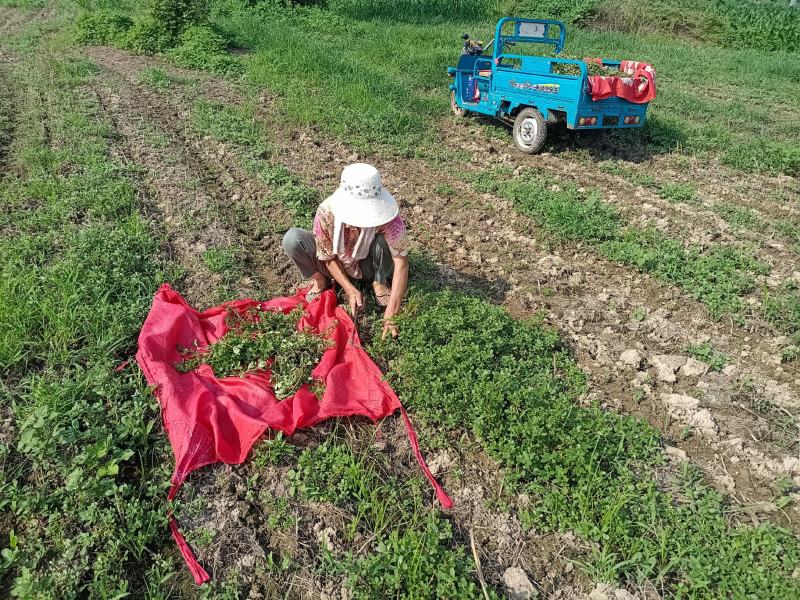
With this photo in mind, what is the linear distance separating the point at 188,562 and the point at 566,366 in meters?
2.55

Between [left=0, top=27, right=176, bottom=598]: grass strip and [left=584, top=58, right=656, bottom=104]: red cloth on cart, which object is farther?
[left=584, top=58, right=656, bottom=104]: red cloth on cart

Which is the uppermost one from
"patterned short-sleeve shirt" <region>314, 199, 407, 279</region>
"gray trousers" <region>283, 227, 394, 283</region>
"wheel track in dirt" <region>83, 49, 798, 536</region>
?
"patterned short-sleeve shirt" <region>314, 199, 407, 279</region>

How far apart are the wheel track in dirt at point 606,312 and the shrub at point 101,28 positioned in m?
8.01

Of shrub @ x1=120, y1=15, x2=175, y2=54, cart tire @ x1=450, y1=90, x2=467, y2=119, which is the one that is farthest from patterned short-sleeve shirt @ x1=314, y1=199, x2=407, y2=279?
shrub @ x1=120, y1=15, x2=175, y2=54

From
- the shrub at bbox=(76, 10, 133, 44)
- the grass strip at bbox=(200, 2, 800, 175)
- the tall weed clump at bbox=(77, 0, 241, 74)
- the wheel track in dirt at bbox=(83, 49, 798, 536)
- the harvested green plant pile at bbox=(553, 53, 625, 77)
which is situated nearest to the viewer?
the wheel track in dirt at bbox=(83, 49, 798, 536)

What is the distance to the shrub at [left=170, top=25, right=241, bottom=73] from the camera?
33.7 feet

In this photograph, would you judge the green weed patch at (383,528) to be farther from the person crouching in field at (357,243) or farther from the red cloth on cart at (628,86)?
the red cloth on cart at (628,86)

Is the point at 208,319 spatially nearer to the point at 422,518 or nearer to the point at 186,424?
the point at 186,424

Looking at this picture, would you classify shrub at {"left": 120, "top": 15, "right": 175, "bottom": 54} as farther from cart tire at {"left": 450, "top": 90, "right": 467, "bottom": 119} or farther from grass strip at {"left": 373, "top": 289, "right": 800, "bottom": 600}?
grass strip at {"left": 373, "top": 289, "right": 800, "bottom": 600}

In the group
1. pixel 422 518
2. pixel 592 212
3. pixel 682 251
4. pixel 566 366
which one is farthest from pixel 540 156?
pixel 422 518

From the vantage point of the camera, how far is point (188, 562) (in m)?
2.51

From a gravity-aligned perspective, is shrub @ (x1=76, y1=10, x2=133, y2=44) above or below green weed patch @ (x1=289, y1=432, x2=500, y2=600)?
above

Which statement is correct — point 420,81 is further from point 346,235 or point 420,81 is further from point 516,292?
point 346,235

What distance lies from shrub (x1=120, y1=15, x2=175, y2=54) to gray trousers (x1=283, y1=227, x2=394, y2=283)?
9.62m
